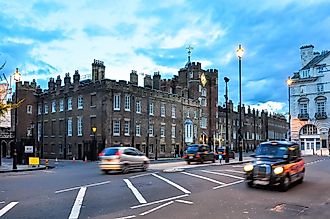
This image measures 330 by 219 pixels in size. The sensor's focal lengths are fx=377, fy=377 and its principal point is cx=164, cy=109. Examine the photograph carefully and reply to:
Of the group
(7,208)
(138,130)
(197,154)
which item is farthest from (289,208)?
(138,130)

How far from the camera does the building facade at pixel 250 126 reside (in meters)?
89.6

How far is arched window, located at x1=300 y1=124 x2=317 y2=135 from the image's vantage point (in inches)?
2825

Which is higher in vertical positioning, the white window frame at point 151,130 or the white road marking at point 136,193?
the white window frame at point 151,130

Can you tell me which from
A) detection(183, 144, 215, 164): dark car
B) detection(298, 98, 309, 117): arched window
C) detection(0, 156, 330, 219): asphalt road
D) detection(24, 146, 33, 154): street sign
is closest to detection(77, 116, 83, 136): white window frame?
detection(24, 146, 33, 154): street sign

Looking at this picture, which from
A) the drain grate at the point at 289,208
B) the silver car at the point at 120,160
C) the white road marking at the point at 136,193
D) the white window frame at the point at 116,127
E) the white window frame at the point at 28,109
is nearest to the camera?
the drain grate at the point at 289,208

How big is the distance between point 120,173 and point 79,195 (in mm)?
9613

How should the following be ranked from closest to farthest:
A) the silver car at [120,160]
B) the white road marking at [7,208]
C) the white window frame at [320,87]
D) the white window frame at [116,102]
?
the white road marking at [7,208] < the silver car at [120,160] < the white window frame at [116,102] < the white window frame at [320,87]

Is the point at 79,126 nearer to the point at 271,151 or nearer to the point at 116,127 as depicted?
the point at 116,127

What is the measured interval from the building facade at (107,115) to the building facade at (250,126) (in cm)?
1896

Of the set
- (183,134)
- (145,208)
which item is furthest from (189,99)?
(145,208)

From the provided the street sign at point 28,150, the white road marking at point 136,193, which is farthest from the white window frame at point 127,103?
the white road marking at point 136,193

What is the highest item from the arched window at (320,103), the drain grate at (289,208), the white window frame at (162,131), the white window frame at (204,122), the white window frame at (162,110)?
the arched window at (320,103)

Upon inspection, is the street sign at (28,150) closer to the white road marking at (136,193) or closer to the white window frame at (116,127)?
the white window frame at (116,127)

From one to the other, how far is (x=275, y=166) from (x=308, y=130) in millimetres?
62850
